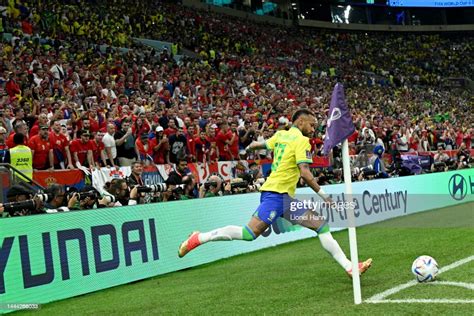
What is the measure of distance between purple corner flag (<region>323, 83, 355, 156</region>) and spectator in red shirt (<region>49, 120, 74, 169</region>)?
7.22 metres

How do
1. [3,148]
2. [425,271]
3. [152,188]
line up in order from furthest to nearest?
[152,188], [3,148], [425,271]

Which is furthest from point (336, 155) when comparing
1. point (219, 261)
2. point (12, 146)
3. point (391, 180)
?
point (12, 146)

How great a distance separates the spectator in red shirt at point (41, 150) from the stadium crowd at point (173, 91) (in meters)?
0.03

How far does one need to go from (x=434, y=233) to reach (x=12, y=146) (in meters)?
8.04

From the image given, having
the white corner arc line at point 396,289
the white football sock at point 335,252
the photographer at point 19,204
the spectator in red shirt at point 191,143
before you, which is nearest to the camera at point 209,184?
the spectator in red shirt at point 191,143

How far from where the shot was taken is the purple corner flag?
6.78 m

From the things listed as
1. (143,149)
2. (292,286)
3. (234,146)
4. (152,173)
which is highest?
(143,149)

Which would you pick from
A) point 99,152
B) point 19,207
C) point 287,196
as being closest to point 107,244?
point 19,207


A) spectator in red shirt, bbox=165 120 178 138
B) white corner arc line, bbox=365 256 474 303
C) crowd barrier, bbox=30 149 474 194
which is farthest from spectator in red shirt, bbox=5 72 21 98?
white corner arc line, bbox=365 256 474 303

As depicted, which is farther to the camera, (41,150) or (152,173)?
(152,173)

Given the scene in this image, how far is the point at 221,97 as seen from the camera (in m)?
23.1

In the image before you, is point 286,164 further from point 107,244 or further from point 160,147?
point 160,147

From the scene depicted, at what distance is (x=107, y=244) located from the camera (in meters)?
9.25

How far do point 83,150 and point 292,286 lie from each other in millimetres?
6620
